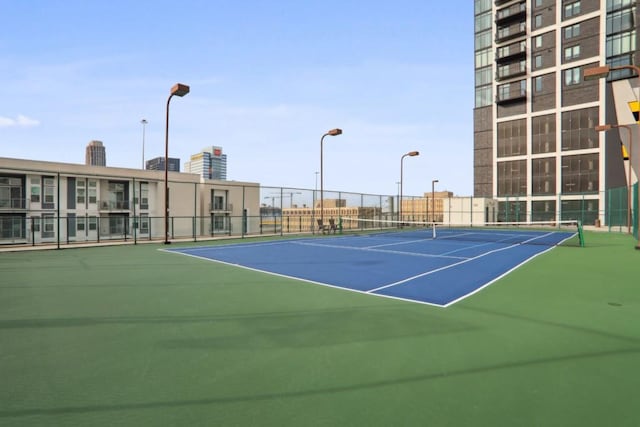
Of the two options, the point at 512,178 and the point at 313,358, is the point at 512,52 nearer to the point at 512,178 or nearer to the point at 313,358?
the point at 512,178

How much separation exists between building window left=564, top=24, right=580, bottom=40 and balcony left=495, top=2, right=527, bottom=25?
6.73 meters

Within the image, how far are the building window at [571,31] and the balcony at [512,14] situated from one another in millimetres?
6727

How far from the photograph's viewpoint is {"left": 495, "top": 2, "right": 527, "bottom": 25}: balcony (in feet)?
162

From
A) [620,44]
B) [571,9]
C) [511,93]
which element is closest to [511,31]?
[571,9]

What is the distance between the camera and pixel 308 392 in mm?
2932

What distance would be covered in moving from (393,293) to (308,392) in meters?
3.96

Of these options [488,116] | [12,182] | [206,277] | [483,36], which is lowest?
[206,277]

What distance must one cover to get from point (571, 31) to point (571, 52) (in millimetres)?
2578

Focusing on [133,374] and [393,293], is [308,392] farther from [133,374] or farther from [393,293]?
[393,293]

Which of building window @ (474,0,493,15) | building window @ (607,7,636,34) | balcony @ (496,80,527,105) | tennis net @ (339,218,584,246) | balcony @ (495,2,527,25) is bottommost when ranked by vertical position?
tennis net @ (339,218,584,246)

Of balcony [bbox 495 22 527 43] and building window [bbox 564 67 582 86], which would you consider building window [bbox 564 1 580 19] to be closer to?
balcony [bbox 495 22 527 43]

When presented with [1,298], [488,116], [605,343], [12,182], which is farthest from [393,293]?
[488,116]

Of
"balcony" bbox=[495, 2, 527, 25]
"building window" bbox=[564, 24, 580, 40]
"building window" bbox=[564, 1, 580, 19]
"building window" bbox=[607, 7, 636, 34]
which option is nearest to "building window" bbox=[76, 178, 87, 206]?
"balcony" bbox=[495, 2, 527, 25]

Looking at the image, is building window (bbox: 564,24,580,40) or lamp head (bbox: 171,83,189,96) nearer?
lamp head (bbox: 171,83,189,96)
